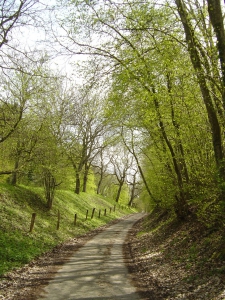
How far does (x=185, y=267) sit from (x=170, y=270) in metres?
0.52

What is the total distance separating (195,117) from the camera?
10.1 metres

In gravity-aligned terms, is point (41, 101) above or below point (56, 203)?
above

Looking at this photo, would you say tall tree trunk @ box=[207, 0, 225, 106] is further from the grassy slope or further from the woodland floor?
the grassy slope

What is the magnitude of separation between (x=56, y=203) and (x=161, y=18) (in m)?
17.1

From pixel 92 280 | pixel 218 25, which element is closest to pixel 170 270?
pixel 92 280

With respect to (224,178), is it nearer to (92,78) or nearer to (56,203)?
(92,78)

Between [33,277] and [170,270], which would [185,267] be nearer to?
[170,270]

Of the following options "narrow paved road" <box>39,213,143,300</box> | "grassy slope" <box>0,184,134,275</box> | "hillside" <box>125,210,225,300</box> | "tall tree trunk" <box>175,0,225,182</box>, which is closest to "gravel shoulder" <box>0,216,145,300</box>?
"narrow paved road" <box>39,213,143,300</box>

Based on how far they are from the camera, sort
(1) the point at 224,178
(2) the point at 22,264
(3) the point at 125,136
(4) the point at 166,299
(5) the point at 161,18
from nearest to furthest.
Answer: (4) the point at 166,299, (1) the point at 224,178, (5) the point at 161,18, (2) the point at 22,264, (3) the point at 125,136

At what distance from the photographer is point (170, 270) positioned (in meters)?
8.73

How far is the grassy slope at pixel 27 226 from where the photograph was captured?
33.6ft

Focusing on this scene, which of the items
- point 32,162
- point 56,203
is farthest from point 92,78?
point 56,203

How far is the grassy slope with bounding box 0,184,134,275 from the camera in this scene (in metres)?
10.2

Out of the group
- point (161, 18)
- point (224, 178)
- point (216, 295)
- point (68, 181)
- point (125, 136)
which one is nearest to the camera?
point (216, 295)
